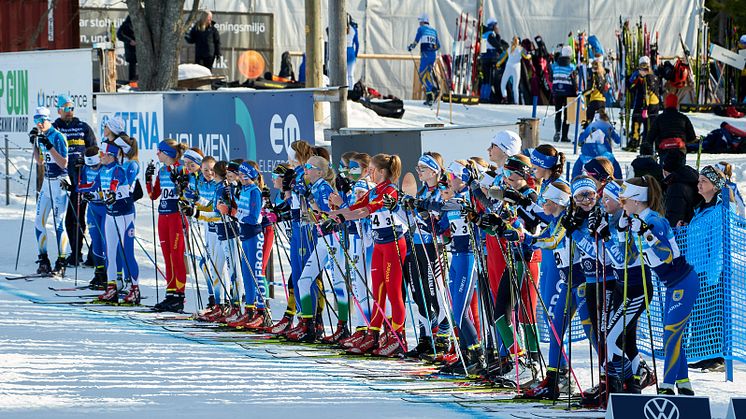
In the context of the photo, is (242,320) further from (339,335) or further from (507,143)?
(507,143)

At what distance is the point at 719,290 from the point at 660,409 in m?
3.17

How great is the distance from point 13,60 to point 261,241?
8.71 m

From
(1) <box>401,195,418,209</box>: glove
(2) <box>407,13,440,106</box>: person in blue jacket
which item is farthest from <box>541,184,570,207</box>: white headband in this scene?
(2) <box>407,13,440,106</box>: person in blue jacket

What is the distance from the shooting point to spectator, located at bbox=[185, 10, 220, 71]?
2536 centimetres

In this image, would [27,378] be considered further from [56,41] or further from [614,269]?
[56,41]

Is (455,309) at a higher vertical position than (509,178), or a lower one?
lower

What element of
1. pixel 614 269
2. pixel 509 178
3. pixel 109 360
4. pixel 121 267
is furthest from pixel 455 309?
pixel 121 267

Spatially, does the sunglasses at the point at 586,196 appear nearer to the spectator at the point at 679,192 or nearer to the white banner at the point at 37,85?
the spectator at the point at 679,192

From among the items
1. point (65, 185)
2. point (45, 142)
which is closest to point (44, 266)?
point (65, 185)

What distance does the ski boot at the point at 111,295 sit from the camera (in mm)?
12570

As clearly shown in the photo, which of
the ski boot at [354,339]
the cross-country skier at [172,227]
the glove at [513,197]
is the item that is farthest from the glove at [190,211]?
the glove at [513,197]

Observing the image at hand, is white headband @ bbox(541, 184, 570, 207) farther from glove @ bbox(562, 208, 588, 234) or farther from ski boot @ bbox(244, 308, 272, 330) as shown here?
ski boot @ bbox(244, 308, 272, 330)

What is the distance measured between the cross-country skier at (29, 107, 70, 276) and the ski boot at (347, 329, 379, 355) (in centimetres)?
537

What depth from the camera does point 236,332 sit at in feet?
35.8
